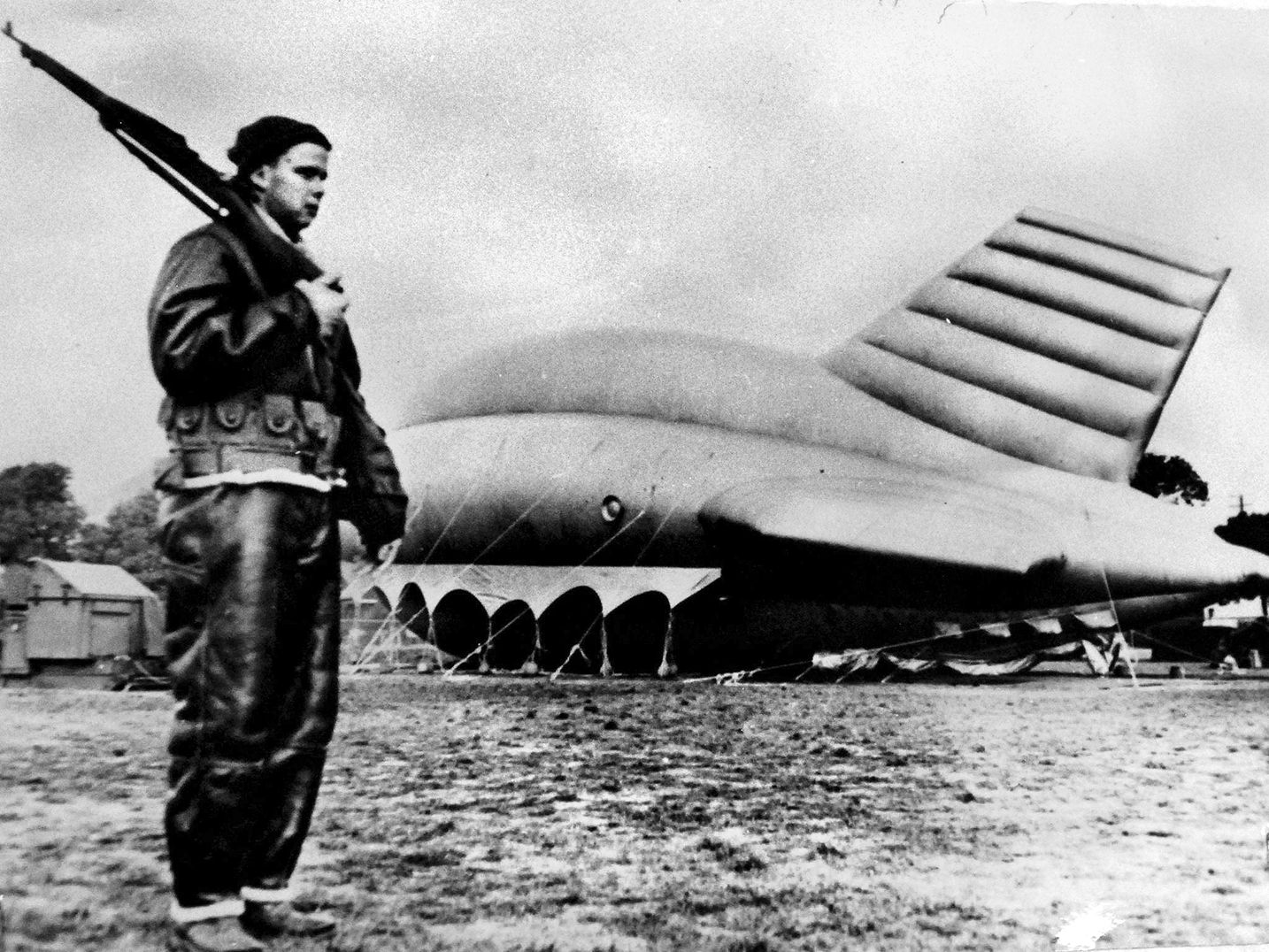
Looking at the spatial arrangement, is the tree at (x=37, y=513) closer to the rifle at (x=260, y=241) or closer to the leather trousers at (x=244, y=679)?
the leather trousers at (x=244, y=679)

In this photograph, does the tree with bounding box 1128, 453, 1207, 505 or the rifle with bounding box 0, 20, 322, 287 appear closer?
the rifle with bounding box 0, 20, 322, 287

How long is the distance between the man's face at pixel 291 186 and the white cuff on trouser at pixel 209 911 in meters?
1.74

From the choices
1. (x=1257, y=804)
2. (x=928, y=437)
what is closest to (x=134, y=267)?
(x=928, y=437)

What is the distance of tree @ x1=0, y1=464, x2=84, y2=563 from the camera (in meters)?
3.77

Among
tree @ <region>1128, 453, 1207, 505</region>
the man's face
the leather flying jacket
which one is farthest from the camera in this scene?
tree @ <region>1128, 453, 1207, 505</region>

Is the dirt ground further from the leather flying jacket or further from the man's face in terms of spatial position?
the man's face

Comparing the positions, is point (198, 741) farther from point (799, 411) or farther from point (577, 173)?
point (799, 411)

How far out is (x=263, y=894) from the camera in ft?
10.2

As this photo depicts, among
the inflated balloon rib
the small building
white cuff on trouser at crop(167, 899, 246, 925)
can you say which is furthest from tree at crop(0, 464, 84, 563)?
the inflated balloon rib

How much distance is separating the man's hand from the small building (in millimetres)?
1084

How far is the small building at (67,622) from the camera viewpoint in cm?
378

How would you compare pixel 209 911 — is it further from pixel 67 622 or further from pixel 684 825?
pixel 684 825

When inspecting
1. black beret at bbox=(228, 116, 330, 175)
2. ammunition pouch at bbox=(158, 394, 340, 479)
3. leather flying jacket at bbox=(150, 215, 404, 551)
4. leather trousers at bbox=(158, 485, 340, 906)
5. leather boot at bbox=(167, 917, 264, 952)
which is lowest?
leather boot at bbox=(167, 917, 264, 952)

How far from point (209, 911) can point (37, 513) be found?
4.81 feet
